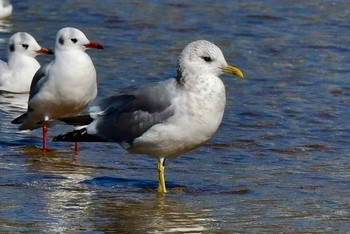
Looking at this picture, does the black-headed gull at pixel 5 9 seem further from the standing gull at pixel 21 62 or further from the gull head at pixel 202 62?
the gull head at pixel 202 62

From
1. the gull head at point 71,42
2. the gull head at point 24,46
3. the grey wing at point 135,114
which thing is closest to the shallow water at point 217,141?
the grey wing at point 135,114

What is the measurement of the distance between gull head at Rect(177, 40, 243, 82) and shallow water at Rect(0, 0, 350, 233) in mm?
793

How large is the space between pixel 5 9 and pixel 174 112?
889 centimetres

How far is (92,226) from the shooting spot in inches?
248

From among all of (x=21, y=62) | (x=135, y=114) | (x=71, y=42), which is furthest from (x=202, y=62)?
Result: (x=21, y=62)

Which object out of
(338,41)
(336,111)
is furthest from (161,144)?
(338,41)

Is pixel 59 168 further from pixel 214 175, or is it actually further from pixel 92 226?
pixel 92 226

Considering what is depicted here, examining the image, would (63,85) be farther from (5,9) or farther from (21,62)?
(5,9)

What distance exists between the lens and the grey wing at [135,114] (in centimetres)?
721

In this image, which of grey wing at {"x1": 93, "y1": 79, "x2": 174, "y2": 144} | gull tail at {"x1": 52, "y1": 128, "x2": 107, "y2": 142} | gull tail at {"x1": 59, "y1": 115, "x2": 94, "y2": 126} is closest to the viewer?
grey wing at {"x1": 93, "y1": 79, "x2": 174, "y2": 144}

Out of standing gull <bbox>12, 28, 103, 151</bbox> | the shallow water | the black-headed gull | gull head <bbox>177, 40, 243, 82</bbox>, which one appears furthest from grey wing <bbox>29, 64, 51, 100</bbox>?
the black-headed gull

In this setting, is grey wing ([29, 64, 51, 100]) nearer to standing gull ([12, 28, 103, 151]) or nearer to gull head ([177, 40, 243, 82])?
standing gull ([12, 28, 103, 151])

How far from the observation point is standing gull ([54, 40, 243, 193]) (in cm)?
709

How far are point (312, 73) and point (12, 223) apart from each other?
254 inches
